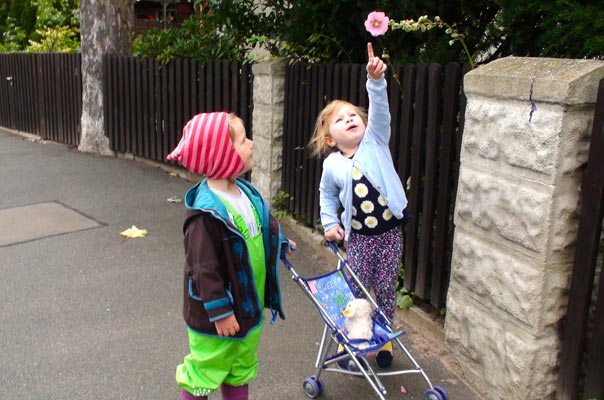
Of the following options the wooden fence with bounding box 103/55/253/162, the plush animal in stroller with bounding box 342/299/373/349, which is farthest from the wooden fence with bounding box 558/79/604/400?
the wooden fence with bounding box 103/55/253/162

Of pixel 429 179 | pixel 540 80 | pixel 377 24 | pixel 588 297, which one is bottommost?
pixel 588 297

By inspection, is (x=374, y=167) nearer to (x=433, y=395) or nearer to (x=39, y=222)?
(x=433, y=395)

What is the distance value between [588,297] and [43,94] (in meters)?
11.6

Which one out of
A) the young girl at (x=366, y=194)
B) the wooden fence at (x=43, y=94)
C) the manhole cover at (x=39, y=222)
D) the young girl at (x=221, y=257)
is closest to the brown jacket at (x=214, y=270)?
the young girl at (x=221, y=257)

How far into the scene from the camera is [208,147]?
267 centimetres

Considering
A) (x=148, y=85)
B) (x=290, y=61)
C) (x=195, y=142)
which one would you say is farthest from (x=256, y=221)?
(x=148, y=85)

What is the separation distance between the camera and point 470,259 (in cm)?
342

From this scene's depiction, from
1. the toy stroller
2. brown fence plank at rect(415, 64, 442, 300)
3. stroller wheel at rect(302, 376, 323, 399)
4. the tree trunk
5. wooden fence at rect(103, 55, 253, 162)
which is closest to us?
the toy stroller

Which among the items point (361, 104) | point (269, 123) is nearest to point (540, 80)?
point (361, 104)

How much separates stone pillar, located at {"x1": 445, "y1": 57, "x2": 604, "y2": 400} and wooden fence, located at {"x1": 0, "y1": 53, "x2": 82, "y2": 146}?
30.3 ft

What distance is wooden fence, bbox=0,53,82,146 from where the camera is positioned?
37.1ft

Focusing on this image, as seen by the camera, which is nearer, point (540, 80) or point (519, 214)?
point (540, 80)

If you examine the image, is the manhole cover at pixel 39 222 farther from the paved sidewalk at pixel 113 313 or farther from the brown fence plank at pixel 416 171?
the brown fence plank at pixel 416 171

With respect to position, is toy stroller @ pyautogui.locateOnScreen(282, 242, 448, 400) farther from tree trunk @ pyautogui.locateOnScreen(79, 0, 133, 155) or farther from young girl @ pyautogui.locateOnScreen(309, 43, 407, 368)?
tree trunk @ pyautogui.locateOnScreen(79, 0, 133, 155)
